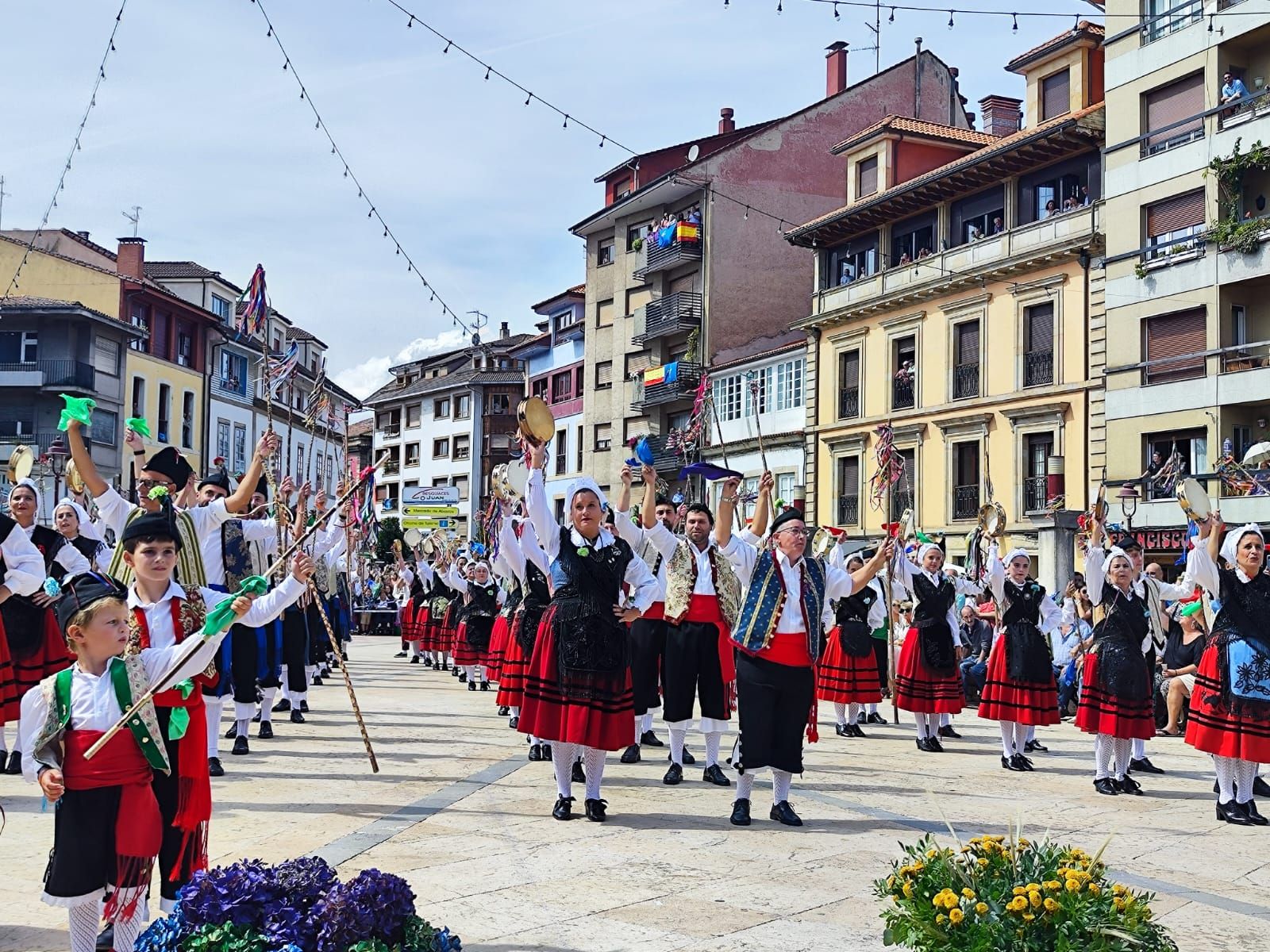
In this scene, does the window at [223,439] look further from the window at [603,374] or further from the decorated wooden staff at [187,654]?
the decorated wooden staff at [187,654]

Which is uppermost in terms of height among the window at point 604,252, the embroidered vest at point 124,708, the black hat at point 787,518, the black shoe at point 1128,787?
the window at point 604,252

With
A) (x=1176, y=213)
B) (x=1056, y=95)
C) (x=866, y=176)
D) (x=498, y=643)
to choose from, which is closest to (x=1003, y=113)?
(x=866, y=176)

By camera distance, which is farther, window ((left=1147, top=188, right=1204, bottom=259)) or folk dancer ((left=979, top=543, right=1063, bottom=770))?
window ((left=1147, top=188, right=1204, bottom=259))

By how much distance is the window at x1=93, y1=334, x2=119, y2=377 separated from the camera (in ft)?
156

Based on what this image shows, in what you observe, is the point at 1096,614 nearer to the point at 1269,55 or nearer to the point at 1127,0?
the point at 1269,55

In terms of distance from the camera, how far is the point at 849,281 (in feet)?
124

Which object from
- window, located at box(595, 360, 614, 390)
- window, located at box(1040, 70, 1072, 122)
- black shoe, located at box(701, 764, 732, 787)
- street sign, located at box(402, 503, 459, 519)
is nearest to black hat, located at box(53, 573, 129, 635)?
black shoe, located at box(701, 764, 732, 787)

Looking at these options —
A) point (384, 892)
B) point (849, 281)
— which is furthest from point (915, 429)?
point (384, 892)

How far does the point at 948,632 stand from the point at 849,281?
25362 mm

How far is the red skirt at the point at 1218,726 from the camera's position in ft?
30.1

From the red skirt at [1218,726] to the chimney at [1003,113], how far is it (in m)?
32.2

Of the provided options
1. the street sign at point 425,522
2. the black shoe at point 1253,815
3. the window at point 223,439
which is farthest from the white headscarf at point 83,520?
the window at point 223,439

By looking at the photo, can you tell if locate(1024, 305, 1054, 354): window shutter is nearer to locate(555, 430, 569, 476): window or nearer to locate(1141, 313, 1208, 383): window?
locate(1141, 313, 1208, 383): window

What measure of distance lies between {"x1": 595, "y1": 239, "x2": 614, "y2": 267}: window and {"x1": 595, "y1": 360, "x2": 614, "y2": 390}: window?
12.5 feet
